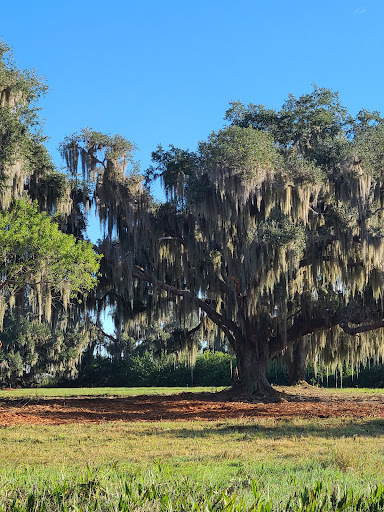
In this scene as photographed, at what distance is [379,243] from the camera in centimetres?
1905

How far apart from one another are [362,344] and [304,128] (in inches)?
374

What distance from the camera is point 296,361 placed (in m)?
30.2

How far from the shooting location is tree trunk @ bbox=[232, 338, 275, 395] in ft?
71.4

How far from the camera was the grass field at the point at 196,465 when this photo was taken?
4438mm

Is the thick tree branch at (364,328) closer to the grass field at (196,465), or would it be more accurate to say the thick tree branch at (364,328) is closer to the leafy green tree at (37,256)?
the grass field at (196,465)

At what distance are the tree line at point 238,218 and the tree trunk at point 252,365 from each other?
1.5 inches

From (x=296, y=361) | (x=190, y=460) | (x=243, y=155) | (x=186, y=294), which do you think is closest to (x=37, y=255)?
(x=186, y=294)

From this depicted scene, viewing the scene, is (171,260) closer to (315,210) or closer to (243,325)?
(243,325)

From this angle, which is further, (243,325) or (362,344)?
(362,344)

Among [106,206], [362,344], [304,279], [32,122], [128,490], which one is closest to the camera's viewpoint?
[128,490]

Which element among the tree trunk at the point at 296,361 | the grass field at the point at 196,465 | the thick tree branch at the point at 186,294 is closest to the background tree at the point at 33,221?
the thick tree branch at the point at 186,294

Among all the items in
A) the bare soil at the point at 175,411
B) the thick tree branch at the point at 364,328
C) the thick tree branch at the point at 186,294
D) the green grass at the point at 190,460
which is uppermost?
the thick tree branch at the point at 186,294

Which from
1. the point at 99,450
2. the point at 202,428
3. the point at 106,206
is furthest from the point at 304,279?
the point at 99,450

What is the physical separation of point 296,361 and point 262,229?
13107mm
